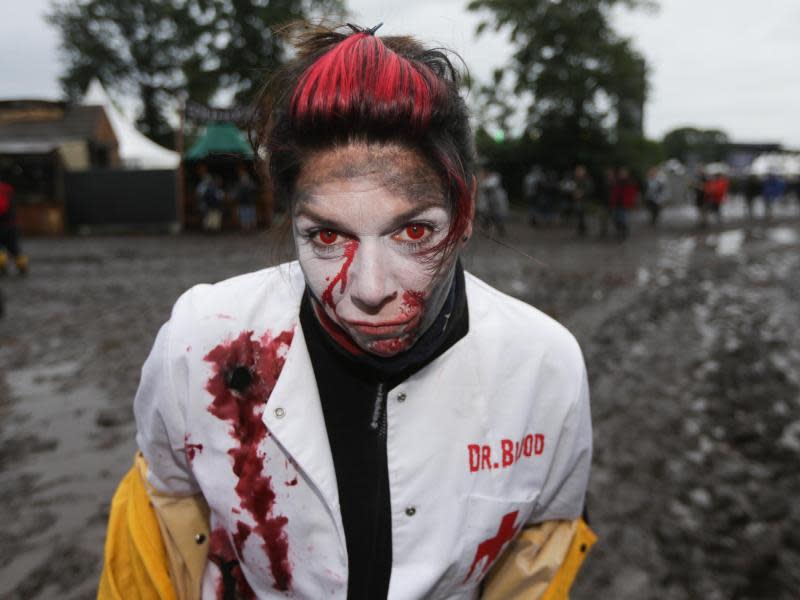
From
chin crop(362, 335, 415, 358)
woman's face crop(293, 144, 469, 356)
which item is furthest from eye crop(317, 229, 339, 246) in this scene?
chin crop(362, 335, 415, 358)

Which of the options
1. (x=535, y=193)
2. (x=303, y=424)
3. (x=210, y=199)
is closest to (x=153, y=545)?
(x=303, y=424)

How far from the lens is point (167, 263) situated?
11672 mm

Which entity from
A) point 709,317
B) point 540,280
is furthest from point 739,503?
point 540,280

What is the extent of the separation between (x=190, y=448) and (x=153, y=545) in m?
0.26

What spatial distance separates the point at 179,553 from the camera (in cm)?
156

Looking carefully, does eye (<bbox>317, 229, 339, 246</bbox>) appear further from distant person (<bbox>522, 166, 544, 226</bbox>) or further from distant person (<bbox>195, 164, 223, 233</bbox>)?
distant person (<bbox>522, 166, 544, 226</bbox>)

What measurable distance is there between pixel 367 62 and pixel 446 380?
697 mm

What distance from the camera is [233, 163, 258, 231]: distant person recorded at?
1662cm

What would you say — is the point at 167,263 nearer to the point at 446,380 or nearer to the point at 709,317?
the point at 709,317

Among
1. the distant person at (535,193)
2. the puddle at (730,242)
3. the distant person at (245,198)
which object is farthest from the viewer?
the distant person at (535,193)

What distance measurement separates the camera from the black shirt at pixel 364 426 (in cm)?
143

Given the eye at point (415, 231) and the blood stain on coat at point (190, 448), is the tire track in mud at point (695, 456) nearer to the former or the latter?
the blood stain on coat at point (190, 448)

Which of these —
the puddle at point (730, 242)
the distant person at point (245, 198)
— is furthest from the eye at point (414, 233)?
the distant person at point (245, 198)

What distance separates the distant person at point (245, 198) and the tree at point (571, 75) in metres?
9.89
